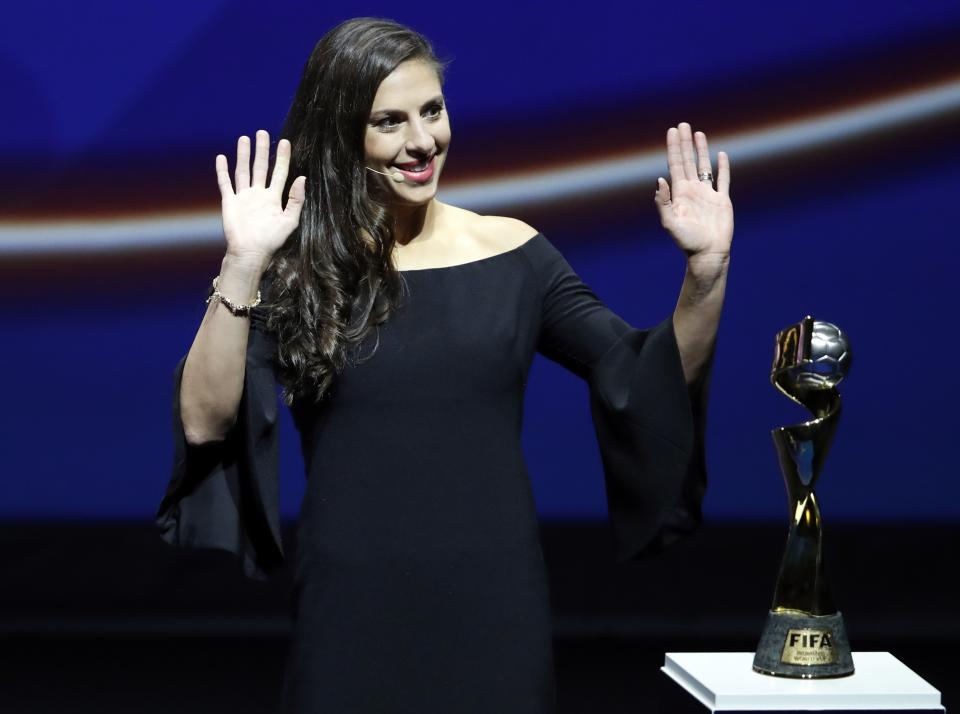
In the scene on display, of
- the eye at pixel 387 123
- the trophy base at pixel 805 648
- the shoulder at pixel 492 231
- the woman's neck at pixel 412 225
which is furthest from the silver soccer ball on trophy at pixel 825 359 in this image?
the eye at pixel 387 123

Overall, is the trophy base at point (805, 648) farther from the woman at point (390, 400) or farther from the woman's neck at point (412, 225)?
the woman's neck at point (412, 225)

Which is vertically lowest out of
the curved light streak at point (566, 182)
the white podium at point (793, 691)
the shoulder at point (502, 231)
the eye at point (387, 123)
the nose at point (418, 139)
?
the white podium at point (793, 691)

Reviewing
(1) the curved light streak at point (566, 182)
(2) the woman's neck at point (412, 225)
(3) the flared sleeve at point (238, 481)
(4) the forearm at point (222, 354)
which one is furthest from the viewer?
(1) the curved light streak at point (566, 182)

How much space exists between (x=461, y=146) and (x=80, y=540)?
1614 mm

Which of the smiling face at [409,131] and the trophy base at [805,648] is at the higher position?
the smiling face at [409,131]

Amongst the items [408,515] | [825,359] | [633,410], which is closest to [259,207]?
[408,515]

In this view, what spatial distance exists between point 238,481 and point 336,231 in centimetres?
40

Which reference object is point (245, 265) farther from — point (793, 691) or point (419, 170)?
point (793, 691)

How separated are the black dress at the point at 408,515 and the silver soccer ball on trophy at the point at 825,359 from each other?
0.27 metres

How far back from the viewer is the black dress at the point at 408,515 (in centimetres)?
220

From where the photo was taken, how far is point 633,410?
2.32 metres

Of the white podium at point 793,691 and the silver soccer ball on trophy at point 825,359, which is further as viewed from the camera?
the silver soccer ball on trophy at point 825,359

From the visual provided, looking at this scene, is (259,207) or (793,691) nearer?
(259,207)

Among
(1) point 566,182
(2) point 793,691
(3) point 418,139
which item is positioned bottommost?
(2) point 793,691
